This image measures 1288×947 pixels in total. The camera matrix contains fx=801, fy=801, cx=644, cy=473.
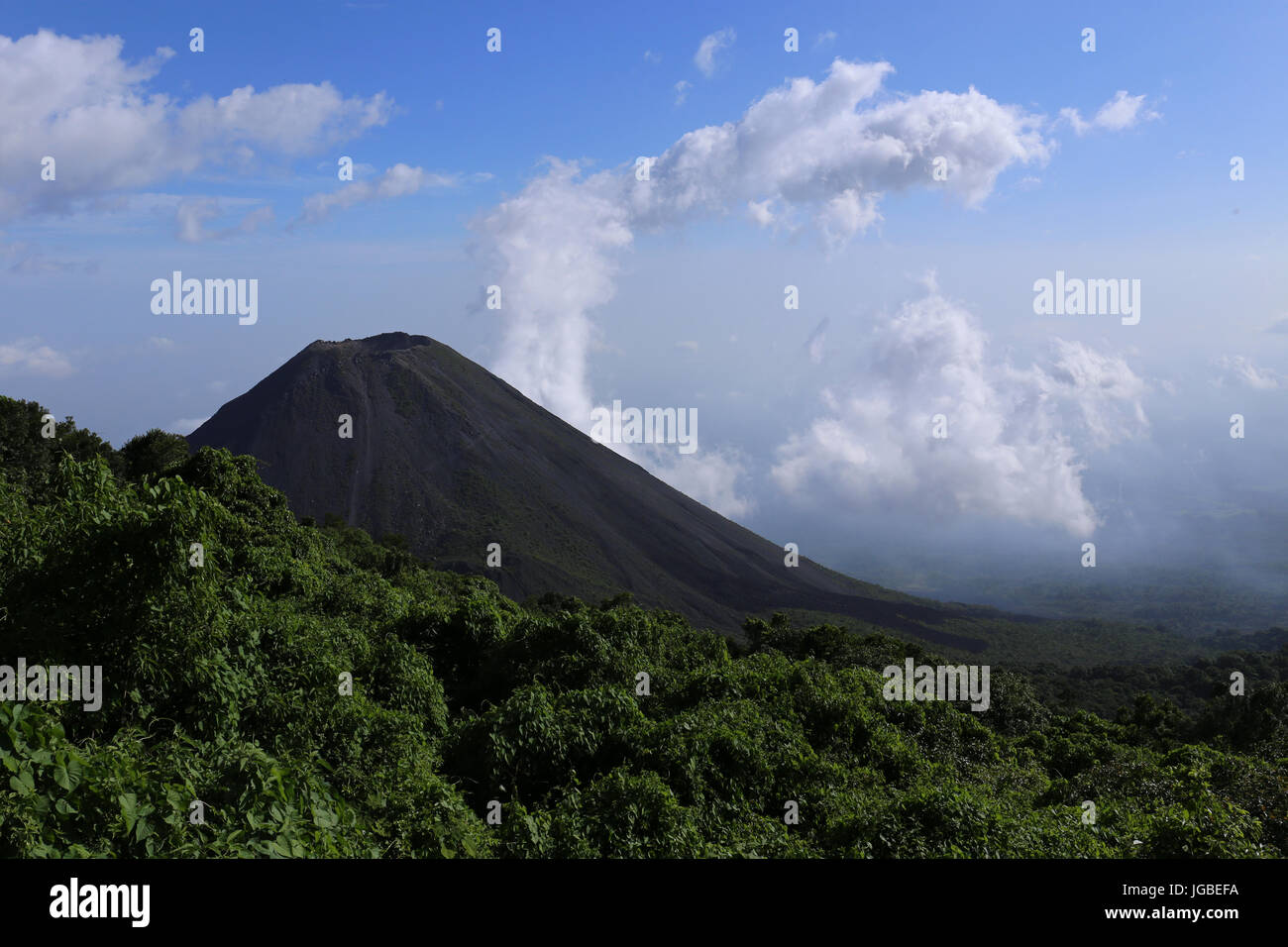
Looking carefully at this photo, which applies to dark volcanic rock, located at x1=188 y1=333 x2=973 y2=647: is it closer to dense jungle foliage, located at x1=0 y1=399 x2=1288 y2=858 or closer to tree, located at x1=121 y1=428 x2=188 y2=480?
tree, located at x1=121 y1=428 x2=188 y2=480

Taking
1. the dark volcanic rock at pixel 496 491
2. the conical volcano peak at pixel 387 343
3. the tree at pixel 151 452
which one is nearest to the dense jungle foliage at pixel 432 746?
the tree at pixel 151 452

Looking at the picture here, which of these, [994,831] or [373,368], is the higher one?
[373,368]

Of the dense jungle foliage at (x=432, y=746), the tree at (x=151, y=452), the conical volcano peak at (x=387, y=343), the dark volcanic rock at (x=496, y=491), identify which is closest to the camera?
the dense jungle foliage at (x=432, y=746)

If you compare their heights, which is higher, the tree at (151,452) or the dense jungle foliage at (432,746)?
the tree at (151,452)

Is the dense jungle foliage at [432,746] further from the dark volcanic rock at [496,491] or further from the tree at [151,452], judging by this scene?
the dark volcanic rock at [496,491]
